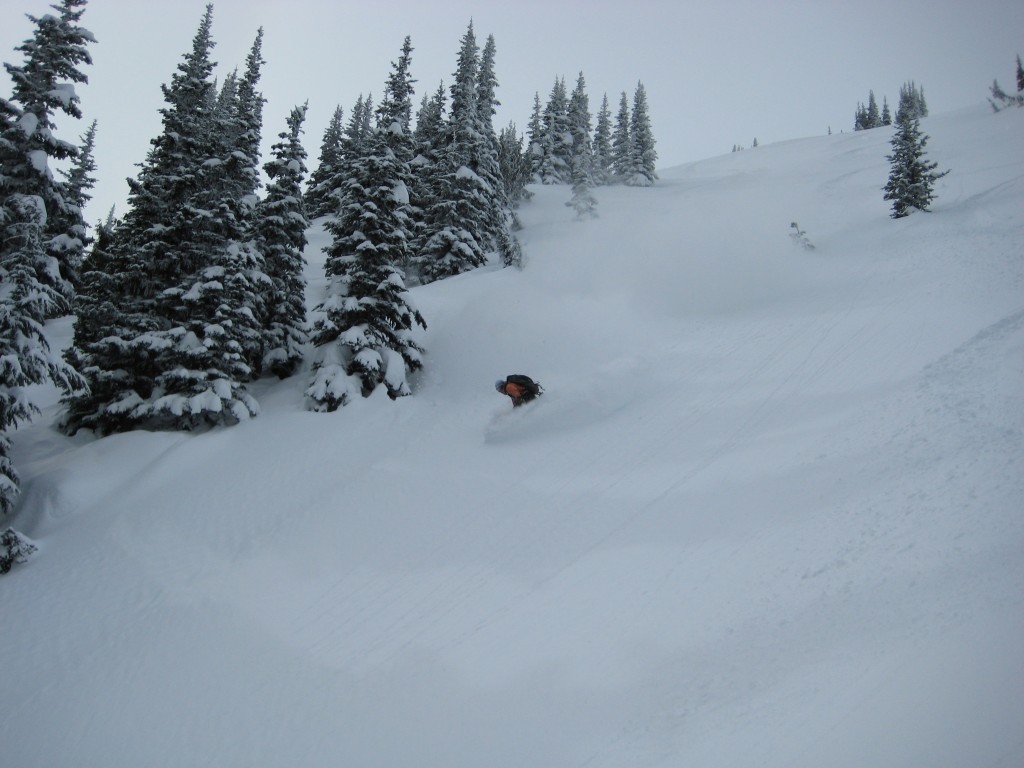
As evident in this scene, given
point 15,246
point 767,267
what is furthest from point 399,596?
point 767,267

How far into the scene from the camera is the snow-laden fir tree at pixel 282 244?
2011 cm

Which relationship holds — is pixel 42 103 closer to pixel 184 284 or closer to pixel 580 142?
pixel 184 284

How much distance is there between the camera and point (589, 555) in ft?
33.6

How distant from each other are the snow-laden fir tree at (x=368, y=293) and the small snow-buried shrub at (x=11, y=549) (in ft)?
24.8

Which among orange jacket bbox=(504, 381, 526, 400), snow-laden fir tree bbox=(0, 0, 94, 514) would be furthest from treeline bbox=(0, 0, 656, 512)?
orange jacket bbox=(504, 381, 526, 400)

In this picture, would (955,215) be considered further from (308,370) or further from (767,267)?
(308,370)

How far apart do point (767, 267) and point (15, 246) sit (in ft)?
79.9

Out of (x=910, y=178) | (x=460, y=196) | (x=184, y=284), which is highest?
(x=460, y=196)

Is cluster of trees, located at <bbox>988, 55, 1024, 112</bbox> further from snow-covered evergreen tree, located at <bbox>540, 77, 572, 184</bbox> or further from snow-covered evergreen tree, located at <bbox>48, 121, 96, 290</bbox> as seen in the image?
snow-covered evergreen tree, located at <bbox>48, 121, 96, 290</bbox>

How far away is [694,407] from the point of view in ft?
46.8

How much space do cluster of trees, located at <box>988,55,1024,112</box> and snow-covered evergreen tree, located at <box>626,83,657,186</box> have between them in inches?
1190

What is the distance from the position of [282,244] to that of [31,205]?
29.6 ft

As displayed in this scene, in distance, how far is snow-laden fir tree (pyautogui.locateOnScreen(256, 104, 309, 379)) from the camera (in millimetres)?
20109

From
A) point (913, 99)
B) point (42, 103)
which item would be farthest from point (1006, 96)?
point (42, 103)
